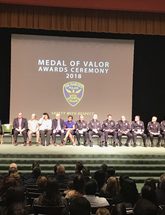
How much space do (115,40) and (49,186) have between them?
975 centimetres

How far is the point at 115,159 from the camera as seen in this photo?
1068 centimetres

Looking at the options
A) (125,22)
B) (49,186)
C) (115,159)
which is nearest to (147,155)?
(115,159)

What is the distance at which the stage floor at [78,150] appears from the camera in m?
10.8

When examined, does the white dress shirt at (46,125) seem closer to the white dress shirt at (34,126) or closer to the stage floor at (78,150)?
the white dress shirt at (34,126)

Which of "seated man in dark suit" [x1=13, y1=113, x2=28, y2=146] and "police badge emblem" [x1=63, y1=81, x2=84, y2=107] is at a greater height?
"police badge emblem" [x1=63, y1=81, x2=84, y2=107]

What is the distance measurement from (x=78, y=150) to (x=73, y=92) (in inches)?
111

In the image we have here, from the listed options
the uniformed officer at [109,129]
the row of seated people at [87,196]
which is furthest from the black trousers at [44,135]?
the row of seated people at [87,196]

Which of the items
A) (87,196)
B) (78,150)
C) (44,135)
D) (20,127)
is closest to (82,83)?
(44,135)

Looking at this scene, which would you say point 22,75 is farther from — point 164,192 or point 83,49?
point 164,192

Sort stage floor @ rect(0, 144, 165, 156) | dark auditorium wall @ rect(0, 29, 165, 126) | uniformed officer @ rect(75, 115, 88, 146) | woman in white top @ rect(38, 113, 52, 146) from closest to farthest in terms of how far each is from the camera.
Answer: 1. stage floor @ rect(0, 144, 165, 156)
2. woman in white top @ rect(38, 113, 52, 146)
3. uniformed officer @ rect(75, 115, 88, 146)
4. dark auditorium wall @ rect(0, 29, 165, 126)

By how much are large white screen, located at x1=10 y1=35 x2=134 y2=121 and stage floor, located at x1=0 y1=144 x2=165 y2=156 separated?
75.0 inches

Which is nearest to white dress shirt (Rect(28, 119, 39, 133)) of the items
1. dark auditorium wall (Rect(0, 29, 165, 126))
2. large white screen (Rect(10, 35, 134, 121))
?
large white screen (Rect(10, 35, 134, 121))

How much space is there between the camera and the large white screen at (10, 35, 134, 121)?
43.5 feet

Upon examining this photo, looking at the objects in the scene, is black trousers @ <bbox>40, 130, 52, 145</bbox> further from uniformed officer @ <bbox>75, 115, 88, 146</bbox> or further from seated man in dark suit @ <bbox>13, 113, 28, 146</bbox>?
uniformed officer @ <bbox>75, 115, 88, 146</bbox>
